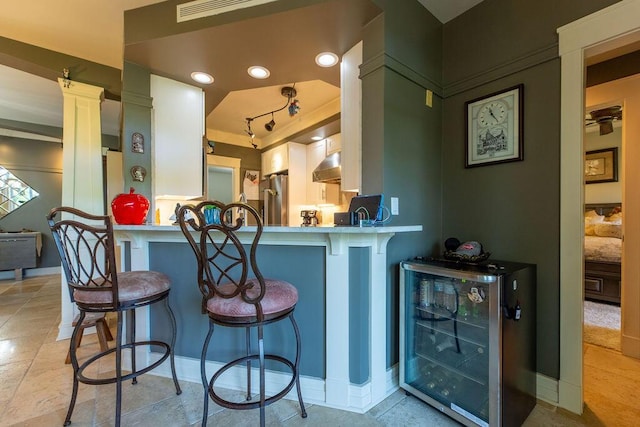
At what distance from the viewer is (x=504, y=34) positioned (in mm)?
1896

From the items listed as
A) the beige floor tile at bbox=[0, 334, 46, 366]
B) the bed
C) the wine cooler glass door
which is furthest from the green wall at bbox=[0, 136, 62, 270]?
the bed

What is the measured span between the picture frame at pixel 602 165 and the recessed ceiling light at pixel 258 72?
5476mm

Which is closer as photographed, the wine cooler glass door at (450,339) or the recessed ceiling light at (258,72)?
the wine cooler glass door at (450,339)

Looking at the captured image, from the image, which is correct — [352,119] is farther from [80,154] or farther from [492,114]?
[80,154]

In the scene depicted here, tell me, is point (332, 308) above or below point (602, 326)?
above

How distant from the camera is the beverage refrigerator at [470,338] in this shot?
4.46 ft

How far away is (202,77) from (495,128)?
7.83ft

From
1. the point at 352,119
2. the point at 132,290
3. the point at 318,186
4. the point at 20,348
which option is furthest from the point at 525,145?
the point at 20,348

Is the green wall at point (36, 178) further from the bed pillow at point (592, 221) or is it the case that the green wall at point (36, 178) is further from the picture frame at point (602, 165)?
the picture frame at point (602, 165)

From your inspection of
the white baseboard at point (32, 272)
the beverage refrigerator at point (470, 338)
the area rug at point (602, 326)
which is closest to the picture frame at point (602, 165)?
the area rug at point (602, 326)

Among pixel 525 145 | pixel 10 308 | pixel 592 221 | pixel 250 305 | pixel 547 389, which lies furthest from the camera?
pixel 592 221

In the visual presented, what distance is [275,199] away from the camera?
16.1 feet

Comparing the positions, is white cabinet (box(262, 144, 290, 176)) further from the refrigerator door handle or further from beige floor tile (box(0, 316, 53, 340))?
beige floor tile (box(0, 316, 53, 340))

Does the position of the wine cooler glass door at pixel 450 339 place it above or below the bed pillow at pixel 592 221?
below
